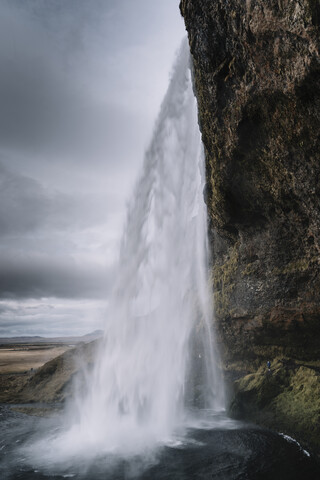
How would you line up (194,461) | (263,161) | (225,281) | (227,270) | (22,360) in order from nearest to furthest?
(194,461)
(263,161)
(225,281)
(227,270)
(22,360)

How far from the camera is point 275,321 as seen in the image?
14.7 metres

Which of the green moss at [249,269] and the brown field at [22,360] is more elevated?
the green moss at [249,269]

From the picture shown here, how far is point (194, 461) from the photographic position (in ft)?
34.4

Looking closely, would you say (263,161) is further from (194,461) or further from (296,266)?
(194,461)

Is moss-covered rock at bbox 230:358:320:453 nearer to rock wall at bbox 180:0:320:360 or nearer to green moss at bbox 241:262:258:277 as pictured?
rock wall at bbox 180:0:320:360

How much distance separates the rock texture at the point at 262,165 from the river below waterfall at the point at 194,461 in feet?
16.6

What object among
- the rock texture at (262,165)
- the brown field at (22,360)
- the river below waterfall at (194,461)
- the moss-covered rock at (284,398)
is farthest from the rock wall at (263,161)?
the brown field at (22,360)

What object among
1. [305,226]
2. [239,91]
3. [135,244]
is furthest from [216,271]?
[239,91]

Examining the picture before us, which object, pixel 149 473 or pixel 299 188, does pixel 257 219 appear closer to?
pixel 299 188

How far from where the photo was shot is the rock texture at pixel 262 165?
8.70m

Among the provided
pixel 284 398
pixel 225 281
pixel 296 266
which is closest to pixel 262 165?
pixel 296 266

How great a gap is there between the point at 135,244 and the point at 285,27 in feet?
51.5

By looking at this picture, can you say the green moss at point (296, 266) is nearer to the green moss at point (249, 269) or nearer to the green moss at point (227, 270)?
the green moss at point (249, 269)

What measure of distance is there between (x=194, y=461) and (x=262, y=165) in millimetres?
12045
